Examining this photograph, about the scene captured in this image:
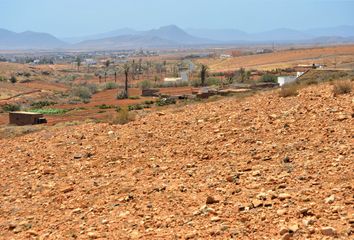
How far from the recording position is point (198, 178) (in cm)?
927

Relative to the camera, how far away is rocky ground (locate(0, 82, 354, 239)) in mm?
6898

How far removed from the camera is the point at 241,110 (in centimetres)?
1463

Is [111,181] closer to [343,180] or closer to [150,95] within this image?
[343,180]

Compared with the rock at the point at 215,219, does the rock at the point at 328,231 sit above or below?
above

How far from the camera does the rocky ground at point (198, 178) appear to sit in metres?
6.90

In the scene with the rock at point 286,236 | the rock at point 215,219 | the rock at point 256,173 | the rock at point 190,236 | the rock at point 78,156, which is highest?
the rock at point 256,173

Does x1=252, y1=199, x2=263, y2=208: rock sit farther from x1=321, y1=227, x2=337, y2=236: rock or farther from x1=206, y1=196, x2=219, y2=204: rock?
x1=321, y1=227, x2=337, y2=236: rock

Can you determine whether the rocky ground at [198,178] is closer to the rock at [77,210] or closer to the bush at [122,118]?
the rock at [77,210]

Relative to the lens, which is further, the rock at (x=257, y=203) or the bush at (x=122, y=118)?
the bush at (x=122, y=118)

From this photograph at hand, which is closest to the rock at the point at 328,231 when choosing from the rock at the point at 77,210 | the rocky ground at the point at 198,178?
the rocky ground at the point at 198,178

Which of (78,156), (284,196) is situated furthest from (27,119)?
(284,196)

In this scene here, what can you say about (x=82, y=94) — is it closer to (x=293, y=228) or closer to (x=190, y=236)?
(x=190, y=236)

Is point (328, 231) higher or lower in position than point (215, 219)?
higher

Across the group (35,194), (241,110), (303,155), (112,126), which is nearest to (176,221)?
(303,155)
